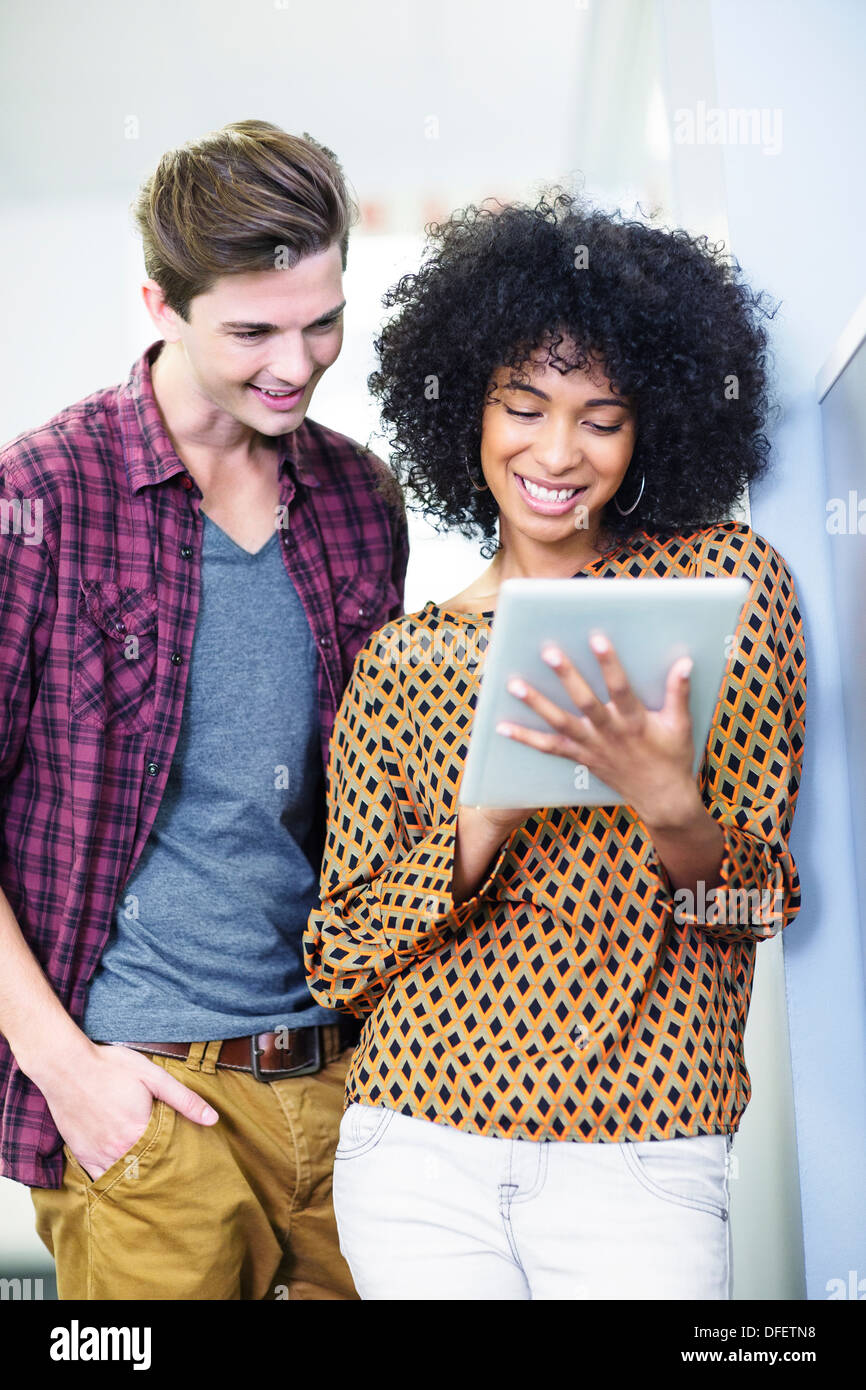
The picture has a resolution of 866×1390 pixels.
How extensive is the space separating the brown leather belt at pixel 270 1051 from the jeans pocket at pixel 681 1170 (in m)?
0.51

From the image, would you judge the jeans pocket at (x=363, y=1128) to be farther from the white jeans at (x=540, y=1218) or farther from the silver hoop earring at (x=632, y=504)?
the silver hoop earring at (x=632, y=504)

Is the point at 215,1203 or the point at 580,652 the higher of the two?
the point at 580,652

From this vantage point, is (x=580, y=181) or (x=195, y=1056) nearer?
(x=195, y=1056)

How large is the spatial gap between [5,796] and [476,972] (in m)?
0.63

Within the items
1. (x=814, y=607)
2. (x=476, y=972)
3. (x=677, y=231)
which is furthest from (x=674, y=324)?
(x=476, y=972)

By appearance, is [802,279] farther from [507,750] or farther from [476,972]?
[476,972]

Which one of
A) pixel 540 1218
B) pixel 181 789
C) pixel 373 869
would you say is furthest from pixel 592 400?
pixel 540 1218

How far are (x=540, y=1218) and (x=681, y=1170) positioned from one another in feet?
0.42

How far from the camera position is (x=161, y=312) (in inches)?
61.6

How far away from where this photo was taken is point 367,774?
1345 millimetres

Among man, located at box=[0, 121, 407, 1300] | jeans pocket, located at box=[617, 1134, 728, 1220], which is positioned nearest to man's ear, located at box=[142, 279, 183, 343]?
man, located at box=[0, 121, 407, 1300]

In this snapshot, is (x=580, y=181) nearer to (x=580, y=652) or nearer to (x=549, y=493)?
(x=549, y=493)

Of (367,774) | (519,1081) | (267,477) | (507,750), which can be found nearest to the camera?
(507,750)

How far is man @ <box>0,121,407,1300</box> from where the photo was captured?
145cm
